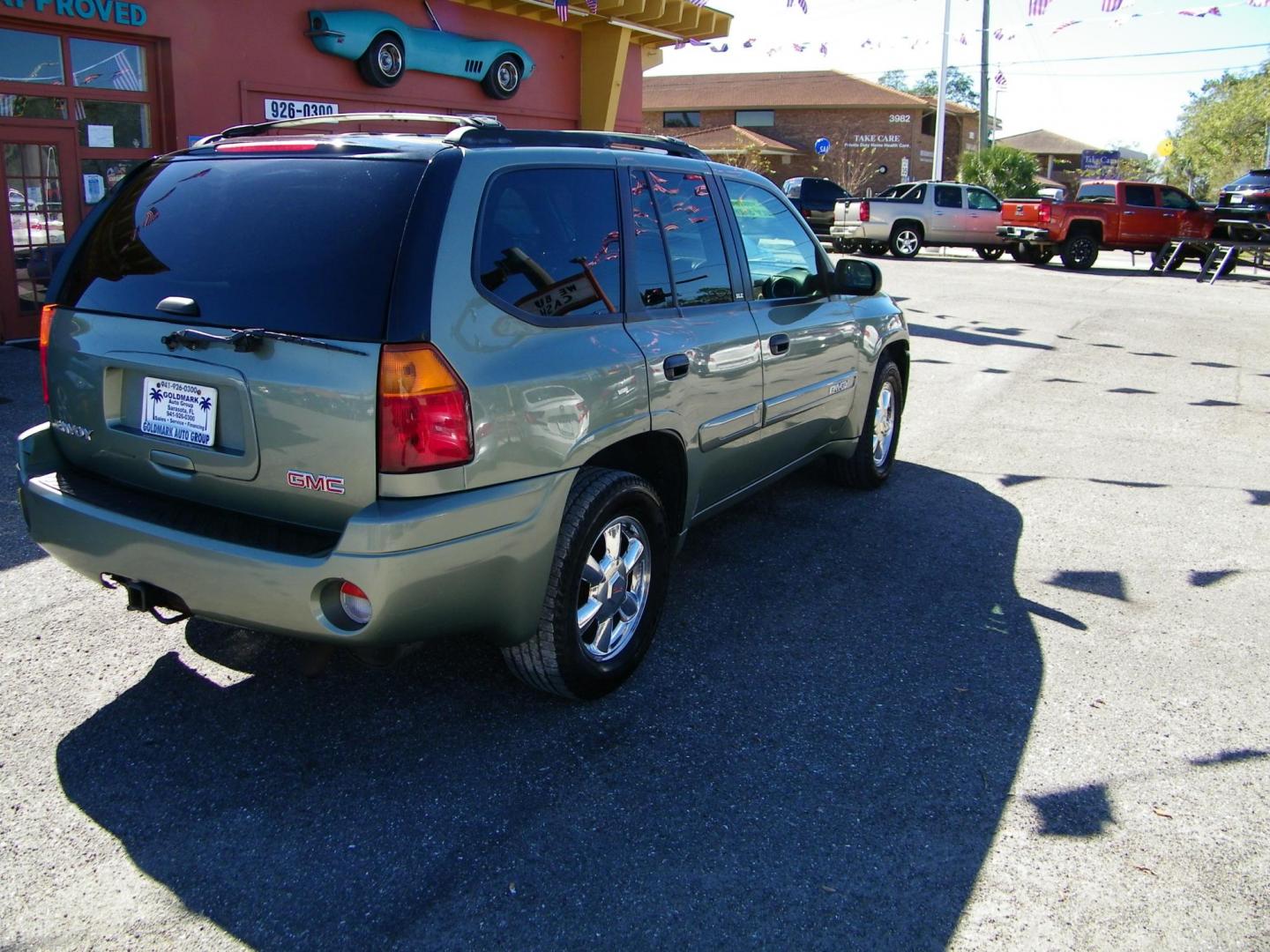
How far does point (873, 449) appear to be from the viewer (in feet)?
19.8

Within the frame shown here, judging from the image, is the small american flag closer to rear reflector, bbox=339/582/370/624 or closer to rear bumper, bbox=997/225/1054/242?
rear reflector, bbox=339/582/370/624

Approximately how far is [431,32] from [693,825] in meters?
12.7

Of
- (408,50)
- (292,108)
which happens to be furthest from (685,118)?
(292,108)

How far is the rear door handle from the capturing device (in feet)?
12.3

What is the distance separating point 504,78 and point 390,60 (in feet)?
7.26

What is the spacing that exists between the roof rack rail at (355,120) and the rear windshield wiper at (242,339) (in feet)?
2.83

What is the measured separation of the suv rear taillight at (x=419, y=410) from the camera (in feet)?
9.31

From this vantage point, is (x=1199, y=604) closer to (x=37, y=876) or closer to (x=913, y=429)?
(x=913, y=429)

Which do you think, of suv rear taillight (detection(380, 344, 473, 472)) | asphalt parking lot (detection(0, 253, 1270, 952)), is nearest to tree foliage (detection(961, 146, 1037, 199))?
asphalt parking lot (detection(0, 253, 1270, 952))

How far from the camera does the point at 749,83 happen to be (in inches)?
2084

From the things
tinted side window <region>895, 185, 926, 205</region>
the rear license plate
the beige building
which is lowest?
the rear license plate

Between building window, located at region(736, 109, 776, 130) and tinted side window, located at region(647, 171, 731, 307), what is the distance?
163 ft

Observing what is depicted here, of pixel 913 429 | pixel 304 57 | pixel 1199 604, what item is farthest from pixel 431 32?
pixel 1199 604

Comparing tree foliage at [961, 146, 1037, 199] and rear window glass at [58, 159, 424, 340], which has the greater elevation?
tree foliage at [961, 146, 1037, 199]
